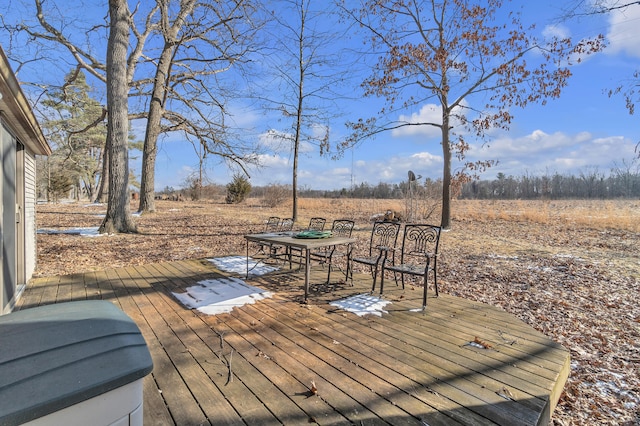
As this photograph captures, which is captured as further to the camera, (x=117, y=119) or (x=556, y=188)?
(x=556, y=188)

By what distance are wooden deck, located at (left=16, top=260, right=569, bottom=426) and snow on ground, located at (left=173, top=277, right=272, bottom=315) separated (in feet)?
0.46

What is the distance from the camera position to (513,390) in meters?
2.02

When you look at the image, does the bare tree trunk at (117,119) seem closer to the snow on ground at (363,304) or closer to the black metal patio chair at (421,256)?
the snow on ground at (363,304)

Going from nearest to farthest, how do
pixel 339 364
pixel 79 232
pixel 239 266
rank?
pixel 339 364 → pixel 239 266 → pixel 79 232

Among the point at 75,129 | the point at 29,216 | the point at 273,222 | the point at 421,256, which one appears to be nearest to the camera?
the point at 421,256

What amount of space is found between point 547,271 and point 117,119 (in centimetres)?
1027

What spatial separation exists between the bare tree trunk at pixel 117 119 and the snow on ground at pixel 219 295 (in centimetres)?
508

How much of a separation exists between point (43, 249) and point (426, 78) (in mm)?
11631

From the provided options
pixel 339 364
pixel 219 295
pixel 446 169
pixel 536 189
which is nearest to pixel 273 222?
pixel 219 295

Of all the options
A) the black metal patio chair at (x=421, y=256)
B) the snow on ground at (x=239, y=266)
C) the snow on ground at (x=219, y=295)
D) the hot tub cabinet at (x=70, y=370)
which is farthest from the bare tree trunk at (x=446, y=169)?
the hot tub cabinet at (x=70, y=370)

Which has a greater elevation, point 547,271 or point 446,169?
point 446,169

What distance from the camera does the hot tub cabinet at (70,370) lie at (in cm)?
97

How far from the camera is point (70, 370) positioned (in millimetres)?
1112

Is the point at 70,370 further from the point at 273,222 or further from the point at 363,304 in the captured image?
the point at 273,222
